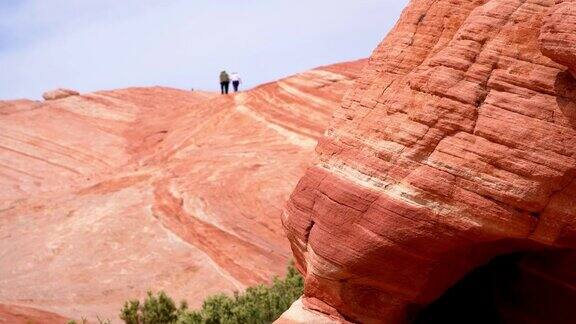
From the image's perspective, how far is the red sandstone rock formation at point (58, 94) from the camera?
3575 centimetres

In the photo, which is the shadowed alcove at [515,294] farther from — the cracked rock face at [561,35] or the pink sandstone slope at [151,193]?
the pink sandstone slope at [151,193]

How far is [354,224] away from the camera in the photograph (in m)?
8.91

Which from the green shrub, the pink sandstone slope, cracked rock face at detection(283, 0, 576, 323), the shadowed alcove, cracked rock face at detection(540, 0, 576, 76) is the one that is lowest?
the pink sandstone slope

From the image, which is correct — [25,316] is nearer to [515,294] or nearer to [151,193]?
[151,193]

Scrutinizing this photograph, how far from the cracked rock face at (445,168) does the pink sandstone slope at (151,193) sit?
29.7 ft

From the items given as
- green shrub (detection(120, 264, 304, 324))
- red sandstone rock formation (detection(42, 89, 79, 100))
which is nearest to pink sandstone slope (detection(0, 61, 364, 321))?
green shrub (detection(120, 264, 304, 324))

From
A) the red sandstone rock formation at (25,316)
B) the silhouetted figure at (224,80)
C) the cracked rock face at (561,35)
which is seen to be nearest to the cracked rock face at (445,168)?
the cracked rock face at (561,35)

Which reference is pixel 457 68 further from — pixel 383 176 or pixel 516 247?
pixel 516 247

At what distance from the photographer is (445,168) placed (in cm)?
823

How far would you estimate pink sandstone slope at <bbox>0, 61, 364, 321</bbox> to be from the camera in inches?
736

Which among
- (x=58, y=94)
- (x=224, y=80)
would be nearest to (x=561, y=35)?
(x=224, y=80)

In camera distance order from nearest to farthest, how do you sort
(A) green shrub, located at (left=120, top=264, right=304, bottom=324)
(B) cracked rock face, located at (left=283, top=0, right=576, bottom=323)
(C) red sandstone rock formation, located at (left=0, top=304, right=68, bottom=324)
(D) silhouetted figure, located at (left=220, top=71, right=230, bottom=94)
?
(B) cracked rock face, located at (left=283, top=0, right=576, bottom=323) → (A) green shrub, located at (left=120, top=264, right=304, bottom=324) → (C) red sandstone rock formation, located at (left=0, top=304, right=68, bottom=324) → (D) silhouetted figure, located at (left=220, top=71, right=230, bottom=94)

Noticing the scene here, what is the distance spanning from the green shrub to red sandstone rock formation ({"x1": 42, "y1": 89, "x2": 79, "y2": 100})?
71.4 feet

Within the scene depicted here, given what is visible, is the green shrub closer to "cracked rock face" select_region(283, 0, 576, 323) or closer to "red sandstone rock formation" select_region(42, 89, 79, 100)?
"cracked rock face" select_region(283, 0, 576, 323)
